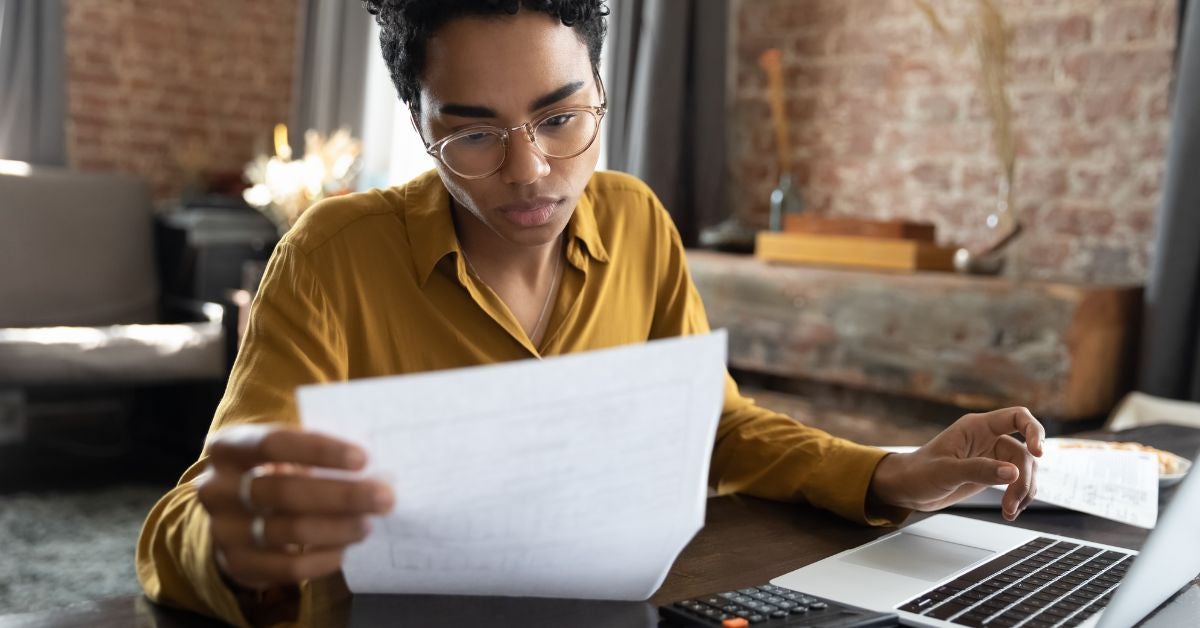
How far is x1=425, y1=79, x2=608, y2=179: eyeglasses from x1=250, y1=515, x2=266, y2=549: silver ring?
1.64ft

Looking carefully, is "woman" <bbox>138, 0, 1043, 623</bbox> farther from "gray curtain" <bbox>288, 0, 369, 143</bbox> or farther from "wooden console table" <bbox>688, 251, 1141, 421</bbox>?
"gray curtain" <bbox>288, 0, 369, 143</bbox>

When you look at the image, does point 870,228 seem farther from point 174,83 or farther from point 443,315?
point 174,83

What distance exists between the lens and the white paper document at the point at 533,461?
64cm

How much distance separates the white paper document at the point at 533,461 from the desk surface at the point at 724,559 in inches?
1.0

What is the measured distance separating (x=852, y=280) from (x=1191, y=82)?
0.89 m

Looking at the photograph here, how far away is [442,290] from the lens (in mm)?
1202

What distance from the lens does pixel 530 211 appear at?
3.66 ft

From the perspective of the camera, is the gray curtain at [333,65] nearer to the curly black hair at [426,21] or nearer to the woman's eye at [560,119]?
the curly black hair at [426,21]

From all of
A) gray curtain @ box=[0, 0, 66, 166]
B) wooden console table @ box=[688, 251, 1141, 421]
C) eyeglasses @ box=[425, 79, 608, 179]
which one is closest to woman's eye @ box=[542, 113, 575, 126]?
eyeglasses @ box=[425, 79, 608, 179]

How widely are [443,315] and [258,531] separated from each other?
0.53m

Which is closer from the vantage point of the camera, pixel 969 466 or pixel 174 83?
pixel 969 466

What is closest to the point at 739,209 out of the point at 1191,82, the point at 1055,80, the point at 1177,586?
the point at 1055,80

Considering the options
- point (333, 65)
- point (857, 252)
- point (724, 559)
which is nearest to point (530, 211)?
point (724, 559)

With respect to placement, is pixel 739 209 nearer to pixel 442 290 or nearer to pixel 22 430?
pixel 22 430
